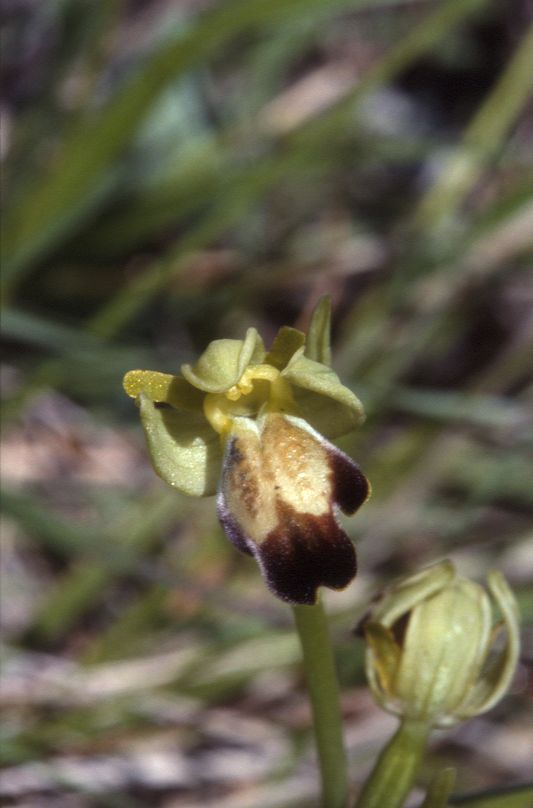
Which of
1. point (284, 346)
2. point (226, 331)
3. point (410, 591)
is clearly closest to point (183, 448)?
point (284, 346)

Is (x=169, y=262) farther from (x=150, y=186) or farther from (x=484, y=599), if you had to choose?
(x=484, y=599)

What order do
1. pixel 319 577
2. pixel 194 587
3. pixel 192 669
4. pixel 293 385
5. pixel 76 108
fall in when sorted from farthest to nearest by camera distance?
pixel 76 108 < pixel 192 669 < pixel 194 587 < pixel 293 385 < pixel 319 577

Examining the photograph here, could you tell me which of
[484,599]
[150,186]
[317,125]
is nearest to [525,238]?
[317,125]

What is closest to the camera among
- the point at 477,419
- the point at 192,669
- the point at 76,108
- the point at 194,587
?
the point at 194,587

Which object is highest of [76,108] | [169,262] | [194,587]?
[76,108]

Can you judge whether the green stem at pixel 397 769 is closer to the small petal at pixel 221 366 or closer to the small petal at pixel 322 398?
the small petal at pixel 322 398

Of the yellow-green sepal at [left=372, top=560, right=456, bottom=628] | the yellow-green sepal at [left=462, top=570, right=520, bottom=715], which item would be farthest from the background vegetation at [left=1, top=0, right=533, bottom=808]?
the yellow-green sepal at [left=372, top=560, right=456, bottom=628]

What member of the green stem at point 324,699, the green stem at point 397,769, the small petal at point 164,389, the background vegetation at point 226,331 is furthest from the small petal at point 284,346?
the background vegetation at point 226,331
